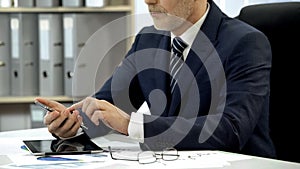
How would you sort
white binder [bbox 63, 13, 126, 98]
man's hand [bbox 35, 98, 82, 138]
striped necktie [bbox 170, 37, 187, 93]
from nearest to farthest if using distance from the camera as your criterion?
1. man's hand [bbox 35, 98, 82, 138]
2. striped necktie [bbox 170, 37, 187, 93]
3. white binder [bbox 63, 13, 126, 98]

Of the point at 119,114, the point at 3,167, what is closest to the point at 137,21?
the point at 119,114

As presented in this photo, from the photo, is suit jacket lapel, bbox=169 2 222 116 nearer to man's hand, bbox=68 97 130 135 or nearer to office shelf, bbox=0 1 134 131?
man's hand, bbox=68 97 130 135

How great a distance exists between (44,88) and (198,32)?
1.52 m

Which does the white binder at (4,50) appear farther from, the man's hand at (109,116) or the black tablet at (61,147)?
the man's hand at (109,116)

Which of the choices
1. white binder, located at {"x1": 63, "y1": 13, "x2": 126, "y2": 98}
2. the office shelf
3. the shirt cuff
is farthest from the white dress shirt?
the office shelf

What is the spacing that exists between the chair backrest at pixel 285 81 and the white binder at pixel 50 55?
4.78ft

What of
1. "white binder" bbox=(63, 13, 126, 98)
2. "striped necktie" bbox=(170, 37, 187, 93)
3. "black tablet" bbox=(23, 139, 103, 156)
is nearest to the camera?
"black tablet" bbox=(23, 139, 103, 156)

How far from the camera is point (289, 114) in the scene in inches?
66.4

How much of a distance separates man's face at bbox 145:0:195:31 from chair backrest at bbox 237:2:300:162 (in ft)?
0.82

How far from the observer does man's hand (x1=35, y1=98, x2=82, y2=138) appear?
1503 millimetres

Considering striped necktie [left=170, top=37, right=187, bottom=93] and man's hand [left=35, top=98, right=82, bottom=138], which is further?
striped necktie [left=170, top=37, right=187, bottom=93]

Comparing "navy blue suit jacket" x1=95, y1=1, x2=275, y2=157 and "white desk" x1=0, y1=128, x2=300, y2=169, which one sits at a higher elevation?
"navy blue suit jacket" x1=95, y1=1, x2=275, y2=157

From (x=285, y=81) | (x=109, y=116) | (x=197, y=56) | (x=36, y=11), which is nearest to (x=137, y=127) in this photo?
(x=109, y=116)

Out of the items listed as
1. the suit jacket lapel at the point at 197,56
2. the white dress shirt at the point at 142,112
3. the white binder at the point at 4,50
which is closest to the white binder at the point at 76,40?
the white binder at the point at 4,50
